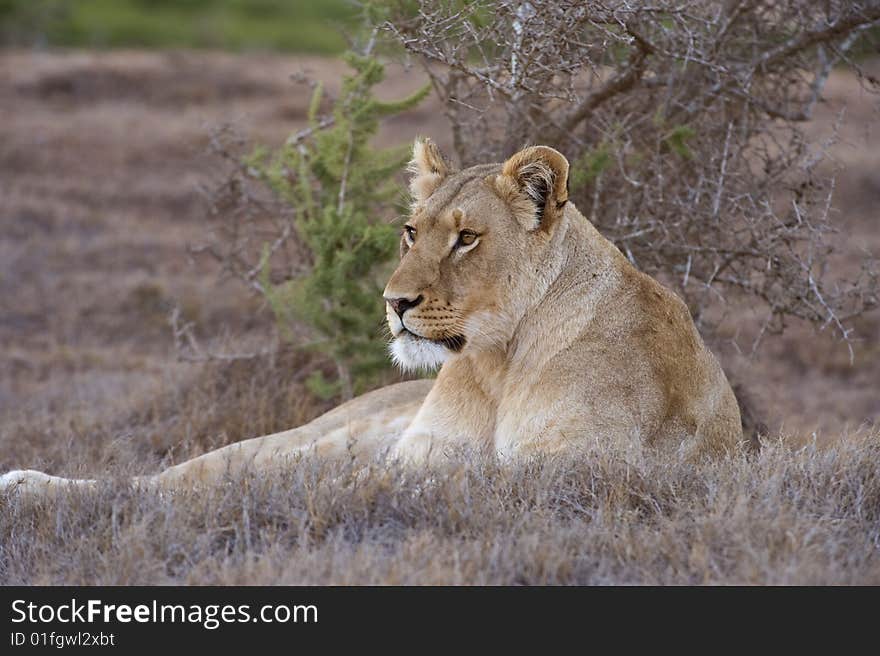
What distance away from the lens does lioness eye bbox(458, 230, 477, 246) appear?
5172 mm

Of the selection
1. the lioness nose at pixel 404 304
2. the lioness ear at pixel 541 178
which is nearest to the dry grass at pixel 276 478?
the lioness nose at pixel 404 304

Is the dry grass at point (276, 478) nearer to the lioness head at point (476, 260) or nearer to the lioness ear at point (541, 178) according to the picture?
the lioness head at point (476, 260)

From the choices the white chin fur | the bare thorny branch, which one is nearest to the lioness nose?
the white chin fur

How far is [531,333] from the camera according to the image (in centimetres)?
532

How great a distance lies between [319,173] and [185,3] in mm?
63196

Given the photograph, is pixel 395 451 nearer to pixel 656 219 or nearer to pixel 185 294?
pixel 656 219

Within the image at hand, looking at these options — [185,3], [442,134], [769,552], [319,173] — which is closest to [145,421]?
[319,173]

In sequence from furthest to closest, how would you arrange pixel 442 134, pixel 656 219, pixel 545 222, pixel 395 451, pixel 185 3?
1. pixel 185 3
2. pixel 442 134
3. pixel 656 219
4. pixel 395 451
5. pixel 545 222

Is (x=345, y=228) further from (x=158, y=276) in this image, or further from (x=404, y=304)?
(x=158, y=276)

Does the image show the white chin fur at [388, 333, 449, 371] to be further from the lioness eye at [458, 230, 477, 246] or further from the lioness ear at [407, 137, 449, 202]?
the lioness ear at [407, 137, 449, 202]

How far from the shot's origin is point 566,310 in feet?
17.5

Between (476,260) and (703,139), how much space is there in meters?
2.75

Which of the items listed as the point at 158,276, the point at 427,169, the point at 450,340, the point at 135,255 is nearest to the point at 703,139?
the point at 427,169
